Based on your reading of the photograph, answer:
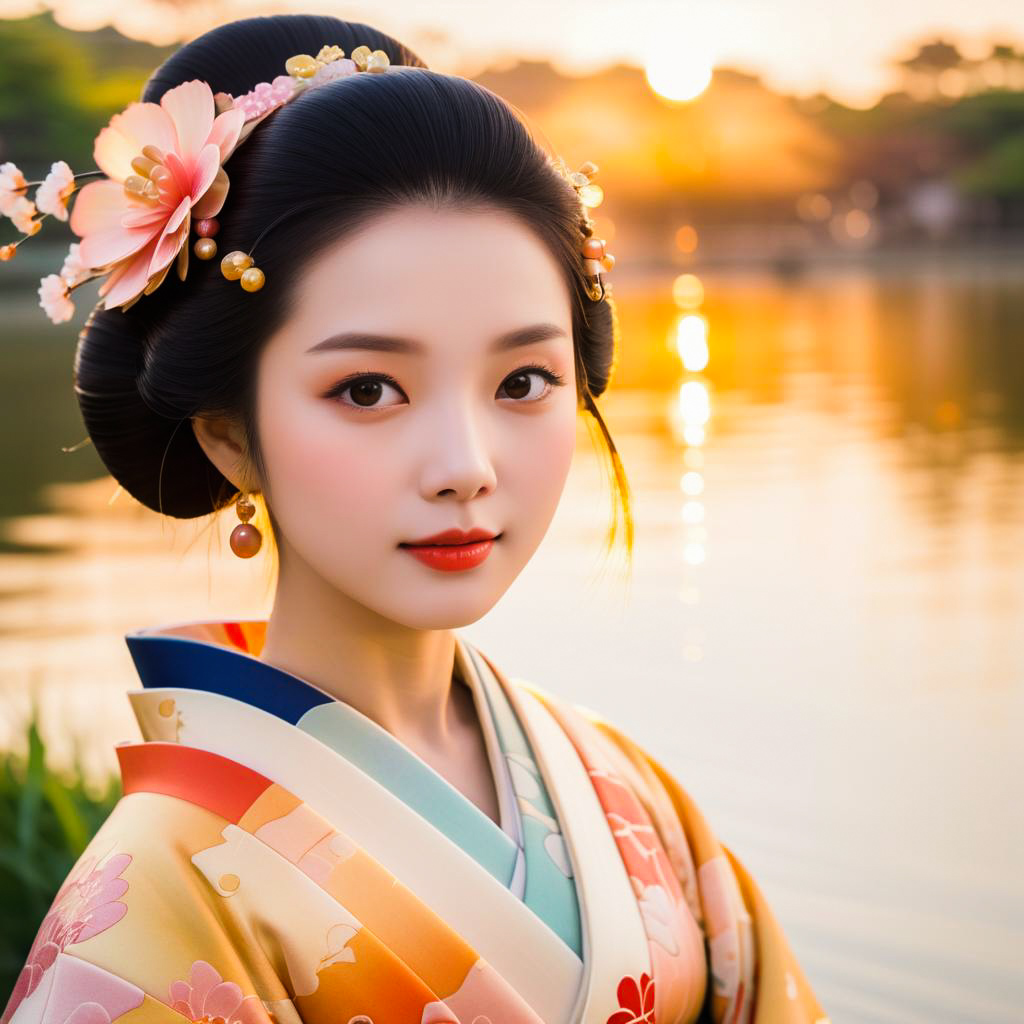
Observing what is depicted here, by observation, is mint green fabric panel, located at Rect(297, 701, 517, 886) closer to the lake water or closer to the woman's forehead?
the lake water

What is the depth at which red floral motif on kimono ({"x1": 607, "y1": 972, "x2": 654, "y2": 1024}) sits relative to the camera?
1.46m

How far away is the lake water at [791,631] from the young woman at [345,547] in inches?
8.1

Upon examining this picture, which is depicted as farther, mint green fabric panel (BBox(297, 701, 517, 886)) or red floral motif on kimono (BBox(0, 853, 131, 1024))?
mint green fabric panel (BBox(297, 701, 517, 886))

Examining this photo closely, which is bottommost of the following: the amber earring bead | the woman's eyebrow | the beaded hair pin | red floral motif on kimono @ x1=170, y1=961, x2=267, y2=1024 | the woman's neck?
red floral motif on kimono @ x1=170, y1=961, x2=267, y2=1024

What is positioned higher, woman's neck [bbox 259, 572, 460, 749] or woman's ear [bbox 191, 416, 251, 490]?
woman's ear [bbox 191, 416, 251, 490]

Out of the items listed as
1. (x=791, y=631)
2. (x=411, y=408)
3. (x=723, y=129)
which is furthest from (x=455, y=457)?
(x=723, y=129)

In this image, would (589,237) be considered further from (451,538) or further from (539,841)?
(539,841)

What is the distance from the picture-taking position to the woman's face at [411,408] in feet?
4.59

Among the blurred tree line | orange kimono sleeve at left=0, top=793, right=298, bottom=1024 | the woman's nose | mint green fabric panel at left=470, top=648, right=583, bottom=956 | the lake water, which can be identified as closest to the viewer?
orange kimono sleeve at left=0, top=793, right=298, bottom=1024

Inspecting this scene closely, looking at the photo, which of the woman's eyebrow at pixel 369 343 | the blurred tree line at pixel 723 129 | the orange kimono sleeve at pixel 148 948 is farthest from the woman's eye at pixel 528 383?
the blurred tree line at pixel 723 129

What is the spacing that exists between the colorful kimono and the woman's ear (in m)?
0.17

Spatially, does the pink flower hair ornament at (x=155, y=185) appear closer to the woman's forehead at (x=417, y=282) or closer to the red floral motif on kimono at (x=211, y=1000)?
the woman's forehead at (x=417, y=282)

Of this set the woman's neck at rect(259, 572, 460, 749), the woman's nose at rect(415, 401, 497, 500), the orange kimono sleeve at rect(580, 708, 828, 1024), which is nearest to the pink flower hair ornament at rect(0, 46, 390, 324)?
the woman's nose at rect(415, 401, 497, 500)

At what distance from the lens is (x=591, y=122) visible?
5394cm
